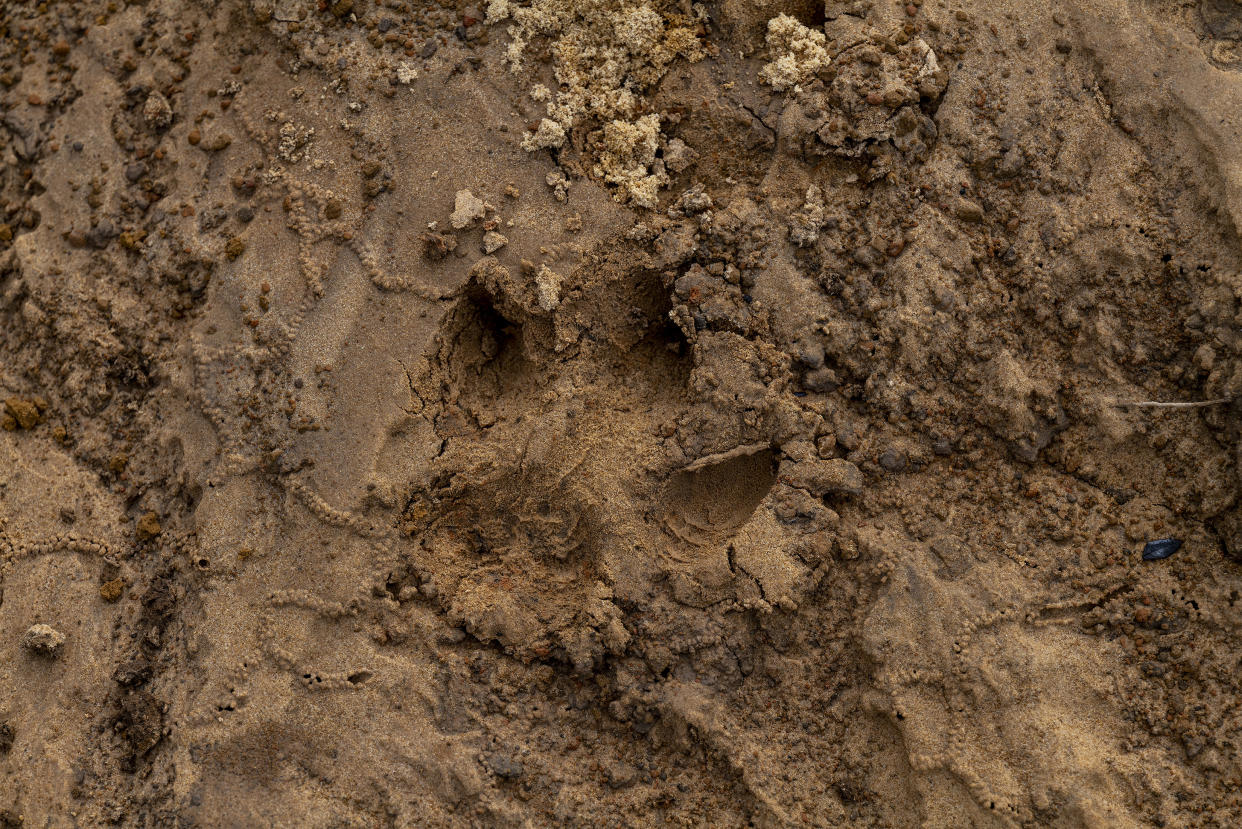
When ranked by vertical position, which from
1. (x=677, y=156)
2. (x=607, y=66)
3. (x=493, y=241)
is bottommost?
(x=493, y=241)

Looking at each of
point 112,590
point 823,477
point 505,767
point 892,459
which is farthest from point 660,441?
point 112,590

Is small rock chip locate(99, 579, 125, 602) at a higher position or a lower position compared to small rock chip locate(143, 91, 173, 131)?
lower

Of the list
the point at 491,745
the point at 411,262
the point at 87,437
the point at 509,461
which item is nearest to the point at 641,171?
the point at 411,262

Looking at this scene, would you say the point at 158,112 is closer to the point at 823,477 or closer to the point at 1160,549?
the point at 823,477

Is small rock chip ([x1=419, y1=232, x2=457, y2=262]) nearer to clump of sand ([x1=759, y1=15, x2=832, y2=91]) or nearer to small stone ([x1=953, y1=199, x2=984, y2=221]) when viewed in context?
clump of sand ([x1=759, y1=15, x2=832, y2=91])

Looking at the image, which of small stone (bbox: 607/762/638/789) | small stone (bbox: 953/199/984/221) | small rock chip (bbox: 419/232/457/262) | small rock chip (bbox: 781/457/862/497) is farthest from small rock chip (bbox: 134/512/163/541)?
small stone (bbox: 953/199/984/221)

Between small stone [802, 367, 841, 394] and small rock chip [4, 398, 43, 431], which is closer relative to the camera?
small stone [802, 367, 841, 394]
